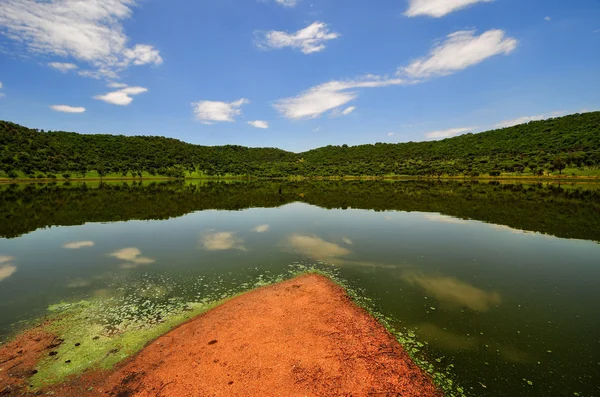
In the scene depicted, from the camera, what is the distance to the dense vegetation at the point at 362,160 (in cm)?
11394

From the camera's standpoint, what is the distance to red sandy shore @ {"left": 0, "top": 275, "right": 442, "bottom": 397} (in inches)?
301

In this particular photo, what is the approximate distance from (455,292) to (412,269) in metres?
3.52

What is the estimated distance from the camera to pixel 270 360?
877cm

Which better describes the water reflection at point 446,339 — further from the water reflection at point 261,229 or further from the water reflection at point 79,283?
the water reflection at point 261,229

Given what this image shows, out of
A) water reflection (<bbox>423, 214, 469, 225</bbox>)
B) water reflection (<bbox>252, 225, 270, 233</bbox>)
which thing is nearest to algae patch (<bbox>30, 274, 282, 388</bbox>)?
water reflection (<bbox>252, 225, 270, 233</bbox>)

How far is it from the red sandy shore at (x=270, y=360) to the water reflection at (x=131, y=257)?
9.85 meters

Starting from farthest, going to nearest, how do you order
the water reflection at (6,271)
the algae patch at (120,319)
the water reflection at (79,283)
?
the water reflection at (6,271)
the water reflection at (79,283)
the algae patch at (120,319)

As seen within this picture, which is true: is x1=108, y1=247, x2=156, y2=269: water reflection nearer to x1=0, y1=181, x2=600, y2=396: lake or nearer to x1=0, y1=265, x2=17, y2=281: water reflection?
x1=0, y1=181, x2=600, y2=396: lake

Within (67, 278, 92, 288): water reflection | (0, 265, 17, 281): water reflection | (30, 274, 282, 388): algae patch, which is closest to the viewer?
(30, 274, 282, 388): algae patch

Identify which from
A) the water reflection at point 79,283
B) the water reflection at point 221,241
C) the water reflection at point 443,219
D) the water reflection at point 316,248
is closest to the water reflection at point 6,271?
the water reflection at point 79,283

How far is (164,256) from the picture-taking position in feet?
67.9

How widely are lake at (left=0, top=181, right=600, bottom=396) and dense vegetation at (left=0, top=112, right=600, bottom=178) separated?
9972cm

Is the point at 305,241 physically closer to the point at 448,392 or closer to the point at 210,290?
the point at 210,290

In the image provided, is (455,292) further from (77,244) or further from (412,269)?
(77,244)
